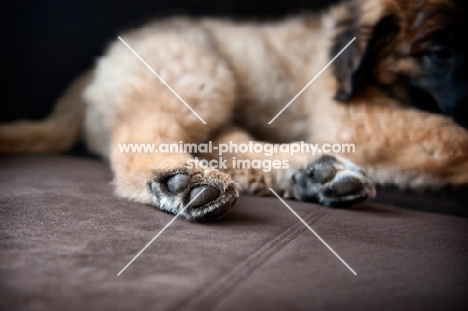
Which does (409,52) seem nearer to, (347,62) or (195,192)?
(347,62)

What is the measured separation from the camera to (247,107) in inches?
64.8

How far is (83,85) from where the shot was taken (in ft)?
5.43

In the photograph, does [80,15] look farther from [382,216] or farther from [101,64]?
[382,216]

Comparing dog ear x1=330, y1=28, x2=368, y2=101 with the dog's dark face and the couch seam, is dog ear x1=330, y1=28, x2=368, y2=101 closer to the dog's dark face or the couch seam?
the dog's dark face

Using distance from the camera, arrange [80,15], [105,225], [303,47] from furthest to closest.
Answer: [303,47] < [80,15] < [105,225]

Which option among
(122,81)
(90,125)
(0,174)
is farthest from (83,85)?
(0,174)

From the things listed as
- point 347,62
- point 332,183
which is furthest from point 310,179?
point 347,62

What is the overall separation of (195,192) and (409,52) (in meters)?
0.88

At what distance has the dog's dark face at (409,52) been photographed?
1.31 metres

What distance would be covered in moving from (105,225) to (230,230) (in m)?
0.25

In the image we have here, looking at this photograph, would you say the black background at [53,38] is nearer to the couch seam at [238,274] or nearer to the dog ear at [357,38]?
the dog ear at [357,38]

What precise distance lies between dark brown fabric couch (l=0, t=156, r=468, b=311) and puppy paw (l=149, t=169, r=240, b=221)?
0.09ft

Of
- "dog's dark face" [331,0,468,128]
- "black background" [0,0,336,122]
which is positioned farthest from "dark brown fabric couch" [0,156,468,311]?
"black background" [0,0,336,122]

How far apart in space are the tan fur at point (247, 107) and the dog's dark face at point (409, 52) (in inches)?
0.8
